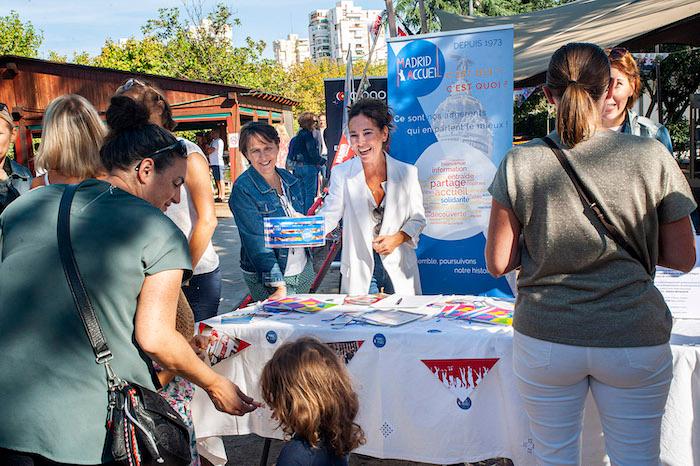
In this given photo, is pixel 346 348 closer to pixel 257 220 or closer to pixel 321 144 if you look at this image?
pixel 257 220

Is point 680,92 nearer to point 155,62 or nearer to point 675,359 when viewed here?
point 675,359

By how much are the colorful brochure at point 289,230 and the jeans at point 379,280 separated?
735 mm

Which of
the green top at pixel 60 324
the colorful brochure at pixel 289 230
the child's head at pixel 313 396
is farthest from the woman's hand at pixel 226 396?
the colorful brochure at pixel 289 230

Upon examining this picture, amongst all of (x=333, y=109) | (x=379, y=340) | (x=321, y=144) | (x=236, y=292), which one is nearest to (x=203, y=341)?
(x=379, y=340)

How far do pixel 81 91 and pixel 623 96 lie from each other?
1843 centimetres

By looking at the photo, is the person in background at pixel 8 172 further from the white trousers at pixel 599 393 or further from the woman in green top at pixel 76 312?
the white trousers at pixel 599 393

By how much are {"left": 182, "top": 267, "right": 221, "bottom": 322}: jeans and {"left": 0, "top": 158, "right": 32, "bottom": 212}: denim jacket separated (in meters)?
1.24

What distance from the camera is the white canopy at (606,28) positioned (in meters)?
6.75

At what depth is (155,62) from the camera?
26.2 m

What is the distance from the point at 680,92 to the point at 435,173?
36.5 feet

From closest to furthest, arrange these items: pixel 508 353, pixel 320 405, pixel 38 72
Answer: pixel 320 405, pixel 508 353, pixel 38 72

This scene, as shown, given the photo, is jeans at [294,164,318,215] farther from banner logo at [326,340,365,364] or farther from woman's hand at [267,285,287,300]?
banner logo at [326,340,365,364]

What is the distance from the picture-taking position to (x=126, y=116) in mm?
2076

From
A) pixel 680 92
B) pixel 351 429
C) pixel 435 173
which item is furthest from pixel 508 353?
pixel 680 92
